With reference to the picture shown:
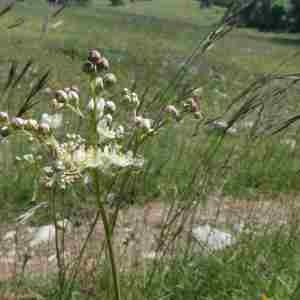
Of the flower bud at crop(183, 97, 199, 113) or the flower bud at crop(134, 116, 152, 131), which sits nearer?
the flower bud at crop(134, 116, 152, 131)

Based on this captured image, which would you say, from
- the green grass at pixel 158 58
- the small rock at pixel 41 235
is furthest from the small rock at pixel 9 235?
the green grass at pixel 158 58

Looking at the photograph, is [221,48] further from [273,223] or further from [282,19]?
[273,223]

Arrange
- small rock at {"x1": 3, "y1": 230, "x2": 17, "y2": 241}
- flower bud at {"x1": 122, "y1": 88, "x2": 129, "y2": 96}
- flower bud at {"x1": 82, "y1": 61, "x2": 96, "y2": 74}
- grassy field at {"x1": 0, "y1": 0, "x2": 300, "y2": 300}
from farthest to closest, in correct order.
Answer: small rock at {"x1": 3, "y1": 230, "x2": 17, "y2": 241}, grassy field at {"x1": 0, "y1": 0, "x2": 300, "y2": 300}, flower bud at {"x1": 122, "y1": 88, "x2": 129, "y2": 96}, flower bud at {"x1": 82, "y1": 61, "x2": 96, "y2": 74}

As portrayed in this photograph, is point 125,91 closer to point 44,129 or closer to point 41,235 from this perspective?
point 44,129

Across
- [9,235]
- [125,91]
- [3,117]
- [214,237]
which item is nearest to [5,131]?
[3,117]

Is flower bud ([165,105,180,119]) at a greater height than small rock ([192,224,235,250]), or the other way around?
flower bud ([165,105,180,119])

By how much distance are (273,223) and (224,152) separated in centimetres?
394

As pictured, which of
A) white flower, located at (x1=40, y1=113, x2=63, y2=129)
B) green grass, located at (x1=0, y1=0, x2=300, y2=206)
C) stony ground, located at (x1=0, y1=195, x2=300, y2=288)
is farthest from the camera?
green grass, located at (x1=0, y1=0, x2=300, y2=206)

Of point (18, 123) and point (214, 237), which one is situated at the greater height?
point (18, 123)

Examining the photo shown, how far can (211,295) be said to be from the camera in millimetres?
3463

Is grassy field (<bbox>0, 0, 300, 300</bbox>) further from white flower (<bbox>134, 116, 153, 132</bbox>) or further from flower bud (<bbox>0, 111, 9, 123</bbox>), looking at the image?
flower bud (<bbox>0, 111, 9, 123</bbox>)

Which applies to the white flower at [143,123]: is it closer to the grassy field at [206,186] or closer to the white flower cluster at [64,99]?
the white flower cluster at [64,99]

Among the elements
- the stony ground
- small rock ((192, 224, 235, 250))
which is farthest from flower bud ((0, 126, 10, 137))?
small rock ((192, 224, 235, 250))

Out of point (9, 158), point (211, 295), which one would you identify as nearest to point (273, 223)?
point (211, 295)
